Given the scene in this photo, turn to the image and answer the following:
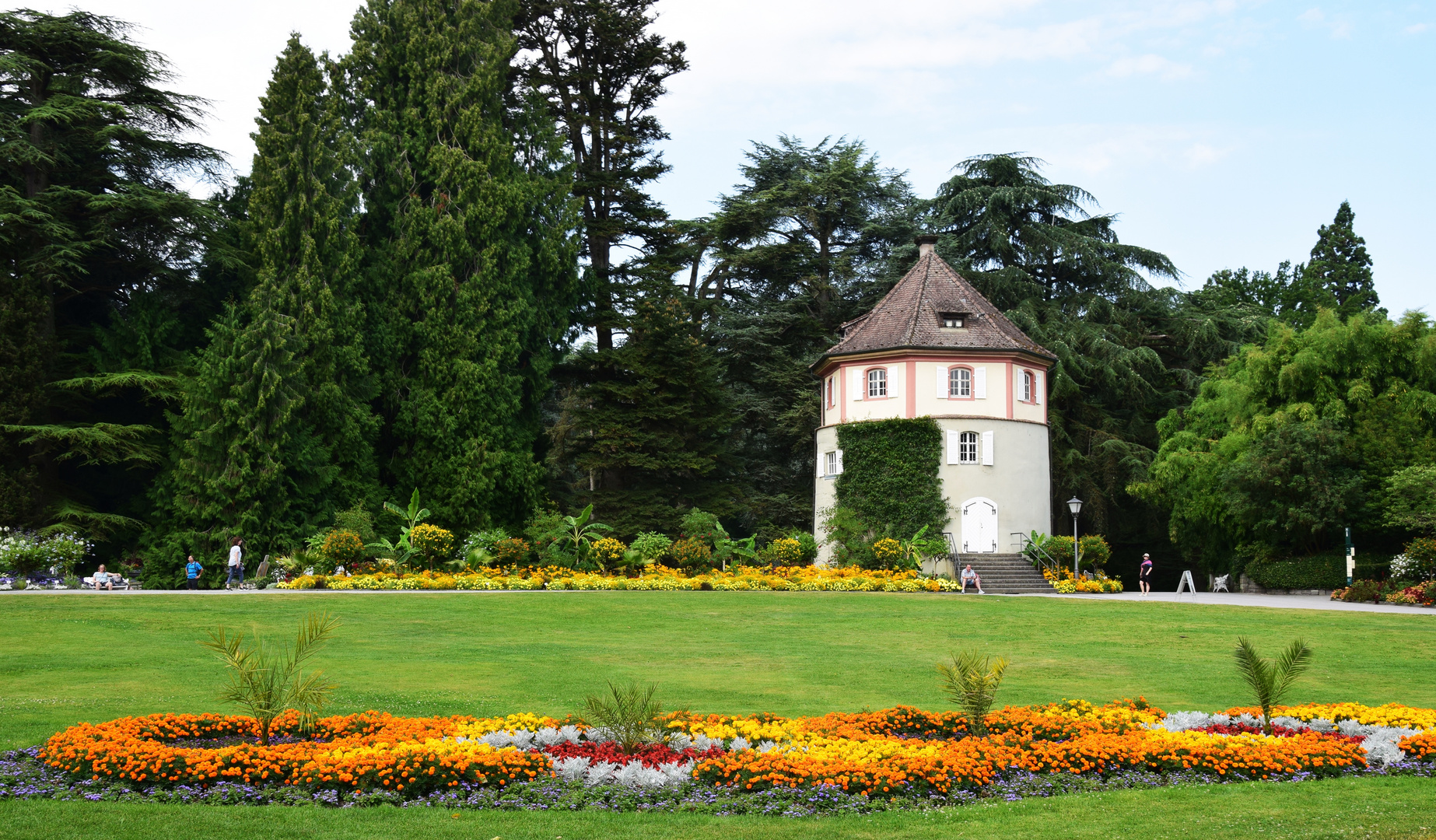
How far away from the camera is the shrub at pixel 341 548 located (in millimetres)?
30281

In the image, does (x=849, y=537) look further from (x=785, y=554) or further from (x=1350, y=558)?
(x=1350, y=558)

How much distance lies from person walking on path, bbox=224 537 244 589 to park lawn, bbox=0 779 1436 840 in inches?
902

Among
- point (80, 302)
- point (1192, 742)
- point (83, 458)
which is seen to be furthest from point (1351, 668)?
point (80, 302)

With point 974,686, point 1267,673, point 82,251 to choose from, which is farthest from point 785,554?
point 974,686

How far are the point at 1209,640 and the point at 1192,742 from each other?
11.3 meters

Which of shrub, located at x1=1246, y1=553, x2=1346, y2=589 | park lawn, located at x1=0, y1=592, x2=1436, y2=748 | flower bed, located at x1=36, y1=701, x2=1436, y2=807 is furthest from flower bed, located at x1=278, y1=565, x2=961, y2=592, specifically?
flower bed, located at x1=36, y1=701, x2=1436, y2=807

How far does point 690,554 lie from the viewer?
108 feet

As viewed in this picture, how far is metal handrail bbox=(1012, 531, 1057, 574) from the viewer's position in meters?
36.3

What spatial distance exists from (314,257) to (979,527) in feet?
70.7

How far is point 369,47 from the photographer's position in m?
39.2

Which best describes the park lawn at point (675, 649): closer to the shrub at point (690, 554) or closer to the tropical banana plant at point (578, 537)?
the tropical banana plant at point (578, 537)

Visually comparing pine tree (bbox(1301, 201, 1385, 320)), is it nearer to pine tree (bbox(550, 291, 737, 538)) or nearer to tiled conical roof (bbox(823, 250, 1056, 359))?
tiled conical roof (bbox(823, 250, 1056, 359))

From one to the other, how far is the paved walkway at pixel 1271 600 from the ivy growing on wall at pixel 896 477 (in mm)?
5513

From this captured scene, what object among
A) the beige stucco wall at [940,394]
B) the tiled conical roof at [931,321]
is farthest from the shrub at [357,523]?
the tiled conical roof at [931,321]
